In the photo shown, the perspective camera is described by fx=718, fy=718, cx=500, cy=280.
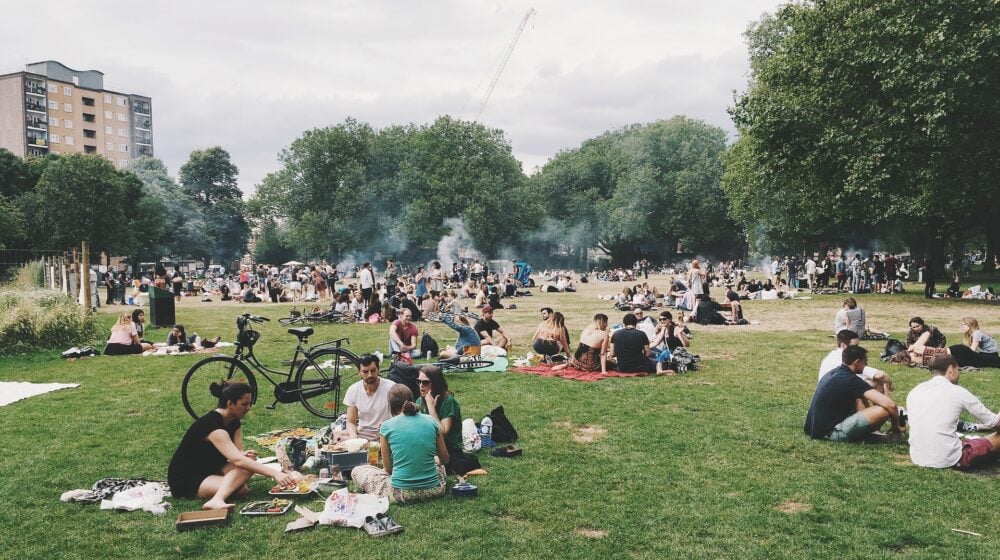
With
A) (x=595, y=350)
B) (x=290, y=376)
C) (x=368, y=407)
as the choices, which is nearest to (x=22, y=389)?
(x=290, y=376)

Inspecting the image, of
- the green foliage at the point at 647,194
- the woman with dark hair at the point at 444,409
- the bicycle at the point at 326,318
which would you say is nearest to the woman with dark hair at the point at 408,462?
the woman with dark hair at the point at 444,409

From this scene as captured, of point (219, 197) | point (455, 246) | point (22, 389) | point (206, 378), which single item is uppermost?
point (219, 197)

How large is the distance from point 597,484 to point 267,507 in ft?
9.83

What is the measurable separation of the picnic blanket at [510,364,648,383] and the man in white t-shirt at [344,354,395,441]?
520 centimetres

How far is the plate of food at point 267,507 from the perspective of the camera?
19.9 ft

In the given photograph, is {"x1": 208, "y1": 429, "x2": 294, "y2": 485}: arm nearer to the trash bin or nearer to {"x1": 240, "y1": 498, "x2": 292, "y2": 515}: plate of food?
{"x1": 240, "y1": 498, "x2": 292, "y2": 515}: plate of food

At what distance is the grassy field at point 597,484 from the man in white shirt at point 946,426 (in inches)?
8.0

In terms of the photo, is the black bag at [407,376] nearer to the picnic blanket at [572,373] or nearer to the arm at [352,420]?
the arm at [352,420]

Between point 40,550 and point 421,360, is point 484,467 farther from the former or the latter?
point 421,360

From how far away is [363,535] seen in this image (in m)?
5.64

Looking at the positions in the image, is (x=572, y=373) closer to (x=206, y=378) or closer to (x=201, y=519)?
(x=206, y=378)

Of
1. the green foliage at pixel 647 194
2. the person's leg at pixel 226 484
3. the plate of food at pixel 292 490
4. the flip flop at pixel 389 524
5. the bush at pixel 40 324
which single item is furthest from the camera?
the green foliage at pixel 647 194

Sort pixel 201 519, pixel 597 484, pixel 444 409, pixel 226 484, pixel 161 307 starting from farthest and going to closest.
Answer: pixel 161 307 < pixel 444 409 < pixel 597 484 < pixel 226 484 < pixel 201 519

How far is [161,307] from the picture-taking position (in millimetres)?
20672
